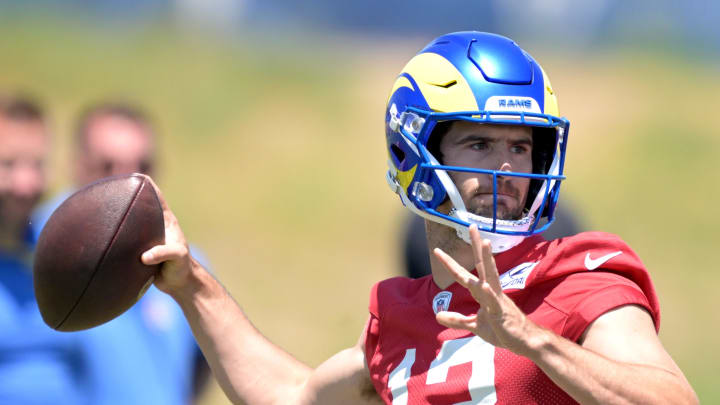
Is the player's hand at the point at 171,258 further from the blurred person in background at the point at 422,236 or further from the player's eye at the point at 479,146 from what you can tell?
the blurred person in background at the point at 422,236

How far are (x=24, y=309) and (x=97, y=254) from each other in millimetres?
1490

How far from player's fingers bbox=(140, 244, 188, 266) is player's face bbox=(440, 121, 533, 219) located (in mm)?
797

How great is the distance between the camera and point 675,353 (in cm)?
857

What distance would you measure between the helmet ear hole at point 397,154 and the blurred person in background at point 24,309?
1.89 meters

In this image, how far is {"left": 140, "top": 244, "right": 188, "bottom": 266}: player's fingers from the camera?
2.90 meters

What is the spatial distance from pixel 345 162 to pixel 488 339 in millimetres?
12260

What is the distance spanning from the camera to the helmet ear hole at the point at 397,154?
2.95 meters

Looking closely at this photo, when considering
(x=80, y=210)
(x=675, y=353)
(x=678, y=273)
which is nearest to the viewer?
(x=80, y=210)

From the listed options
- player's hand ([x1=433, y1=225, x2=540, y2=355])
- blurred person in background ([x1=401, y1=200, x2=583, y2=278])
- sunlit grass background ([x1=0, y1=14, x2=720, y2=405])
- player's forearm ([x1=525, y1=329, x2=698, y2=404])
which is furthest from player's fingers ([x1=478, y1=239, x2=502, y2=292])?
sunlit grass background ([x1=0, y1=14, x2=720, y2=405])

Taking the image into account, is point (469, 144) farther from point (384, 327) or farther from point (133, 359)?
point (133, 359)

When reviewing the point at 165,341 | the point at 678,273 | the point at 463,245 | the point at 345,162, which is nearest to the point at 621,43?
the point at 345,162

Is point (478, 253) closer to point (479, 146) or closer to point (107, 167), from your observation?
point (479, 146)

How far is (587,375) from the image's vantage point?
2.14 meters

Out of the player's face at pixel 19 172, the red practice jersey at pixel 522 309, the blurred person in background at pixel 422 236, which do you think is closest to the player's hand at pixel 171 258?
the red practice jersey at pixel 522 309
